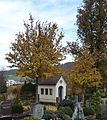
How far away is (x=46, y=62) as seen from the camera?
2184 centimetres

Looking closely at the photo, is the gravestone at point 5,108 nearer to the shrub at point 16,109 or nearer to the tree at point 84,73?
the shrub at point 16,109

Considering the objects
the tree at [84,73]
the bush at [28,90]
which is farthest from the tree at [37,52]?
the bush at [28,90]

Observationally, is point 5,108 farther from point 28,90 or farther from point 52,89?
point 28,90

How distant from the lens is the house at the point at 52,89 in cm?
2982

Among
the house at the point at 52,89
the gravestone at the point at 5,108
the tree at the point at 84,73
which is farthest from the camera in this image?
the house at the point at 52,89

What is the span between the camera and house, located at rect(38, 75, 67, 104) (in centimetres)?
2982

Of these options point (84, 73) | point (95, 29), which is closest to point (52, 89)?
point (84, 73)

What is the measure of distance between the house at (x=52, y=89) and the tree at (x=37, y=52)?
7.15 metres

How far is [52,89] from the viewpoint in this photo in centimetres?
3019

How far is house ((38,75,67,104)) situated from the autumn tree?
5475 millimetres

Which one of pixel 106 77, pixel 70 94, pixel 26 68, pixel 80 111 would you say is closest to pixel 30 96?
pixel 70 94

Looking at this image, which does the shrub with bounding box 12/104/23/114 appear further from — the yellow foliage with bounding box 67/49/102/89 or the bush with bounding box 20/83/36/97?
the bush with bounding box 20/83/36/97

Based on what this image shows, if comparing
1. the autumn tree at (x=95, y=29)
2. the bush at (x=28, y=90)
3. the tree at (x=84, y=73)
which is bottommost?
the bush at (x=28, y=90)

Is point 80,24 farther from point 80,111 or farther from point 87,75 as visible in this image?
point 80,111
